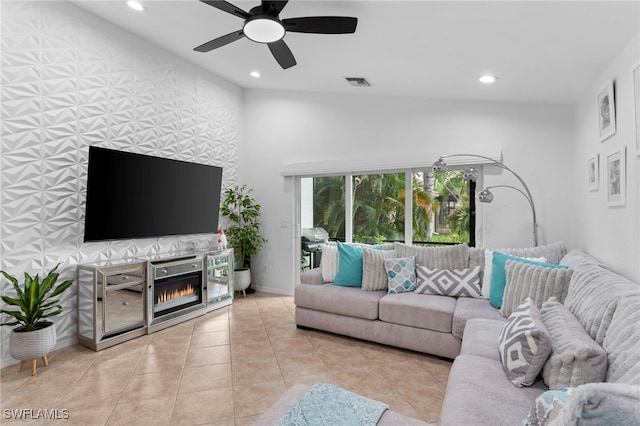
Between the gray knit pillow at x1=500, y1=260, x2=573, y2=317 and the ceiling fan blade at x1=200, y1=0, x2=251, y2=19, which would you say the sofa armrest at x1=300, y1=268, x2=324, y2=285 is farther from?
the ceiling fan blade at x1=200, y1=0, x2=251, y2=19

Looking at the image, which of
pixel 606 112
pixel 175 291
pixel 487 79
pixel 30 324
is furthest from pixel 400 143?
pixel 30 324

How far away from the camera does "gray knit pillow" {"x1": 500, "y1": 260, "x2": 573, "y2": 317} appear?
7.80ft

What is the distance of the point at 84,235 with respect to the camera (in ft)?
10.5

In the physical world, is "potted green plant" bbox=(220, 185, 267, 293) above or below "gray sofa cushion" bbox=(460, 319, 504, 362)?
above

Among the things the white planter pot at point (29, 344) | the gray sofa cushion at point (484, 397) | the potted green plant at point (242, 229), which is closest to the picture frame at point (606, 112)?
the gray sofa cushion at point (484, 397)

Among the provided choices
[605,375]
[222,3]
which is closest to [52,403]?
[222,3]

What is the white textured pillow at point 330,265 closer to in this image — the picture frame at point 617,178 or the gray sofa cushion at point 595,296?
the gray sofa cushion at point 595,296

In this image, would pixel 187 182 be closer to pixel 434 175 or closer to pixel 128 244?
pixel 128 244

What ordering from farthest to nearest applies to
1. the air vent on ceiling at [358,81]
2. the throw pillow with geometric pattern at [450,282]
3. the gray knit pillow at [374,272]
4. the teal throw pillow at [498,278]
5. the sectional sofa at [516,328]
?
the air vent on ceiling at [358,81] → the gray knit pillow at [374,272] → the throw pillow with geometric pattern at [450,282] → the teal throw pillow at [498,278] → the sectional sofa at [516,328]

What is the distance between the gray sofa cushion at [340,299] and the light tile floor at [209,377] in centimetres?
29

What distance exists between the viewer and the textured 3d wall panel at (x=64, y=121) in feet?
9.30

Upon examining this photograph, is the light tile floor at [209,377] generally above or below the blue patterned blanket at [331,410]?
below

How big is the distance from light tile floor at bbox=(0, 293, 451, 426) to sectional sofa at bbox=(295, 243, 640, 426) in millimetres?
291

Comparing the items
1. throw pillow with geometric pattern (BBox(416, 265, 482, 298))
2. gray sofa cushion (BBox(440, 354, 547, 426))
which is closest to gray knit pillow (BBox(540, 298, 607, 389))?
gray sofa cushion (BBox(440, 354, 547, 426))
